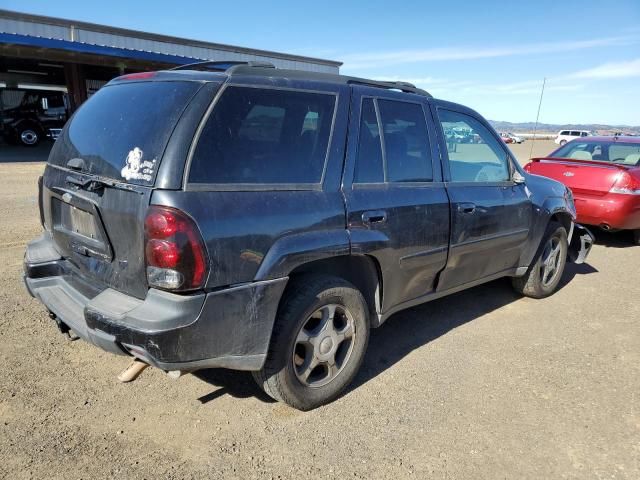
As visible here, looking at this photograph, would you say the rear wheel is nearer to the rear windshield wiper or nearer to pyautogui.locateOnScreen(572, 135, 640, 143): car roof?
Answer: pyautogui.locateOnScreen(572, 135, 640, 143): car roof

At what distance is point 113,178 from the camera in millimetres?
2430

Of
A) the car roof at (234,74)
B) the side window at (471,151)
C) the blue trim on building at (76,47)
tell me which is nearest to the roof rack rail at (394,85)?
the car roof at (234,74)

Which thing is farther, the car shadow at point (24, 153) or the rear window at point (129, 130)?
the car shadow at point (24, 153)

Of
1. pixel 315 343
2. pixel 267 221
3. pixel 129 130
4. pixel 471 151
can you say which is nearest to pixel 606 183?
pixel 471 151

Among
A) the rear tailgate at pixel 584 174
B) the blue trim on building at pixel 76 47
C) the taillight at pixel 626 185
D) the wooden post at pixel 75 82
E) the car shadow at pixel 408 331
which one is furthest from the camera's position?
the wooden post at pixel 75 82

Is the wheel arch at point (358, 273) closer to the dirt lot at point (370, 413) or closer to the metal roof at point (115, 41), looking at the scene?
the dirt lot at point (370, 413)

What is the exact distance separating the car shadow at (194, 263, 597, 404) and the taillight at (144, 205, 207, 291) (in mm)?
1078

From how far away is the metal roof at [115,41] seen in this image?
17581 mm

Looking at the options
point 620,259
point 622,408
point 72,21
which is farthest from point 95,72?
point 622,408

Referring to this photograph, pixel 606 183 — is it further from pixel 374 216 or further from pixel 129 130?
pixel 129 130

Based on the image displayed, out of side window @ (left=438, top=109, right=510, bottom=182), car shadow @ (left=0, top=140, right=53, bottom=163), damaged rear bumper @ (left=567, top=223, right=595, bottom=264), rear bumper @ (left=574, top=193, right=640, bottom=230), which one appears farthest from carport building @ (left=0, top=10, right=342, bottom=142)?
side window @ (left=438, top=109, right=510, bottom=182)

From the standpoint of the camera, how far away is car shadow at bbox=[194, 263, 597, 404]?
10.4 feet

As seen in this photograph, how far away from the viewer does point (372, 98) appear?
3.15m

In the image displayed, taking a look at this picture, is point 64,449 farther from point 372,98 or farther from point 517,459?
point 372,98
